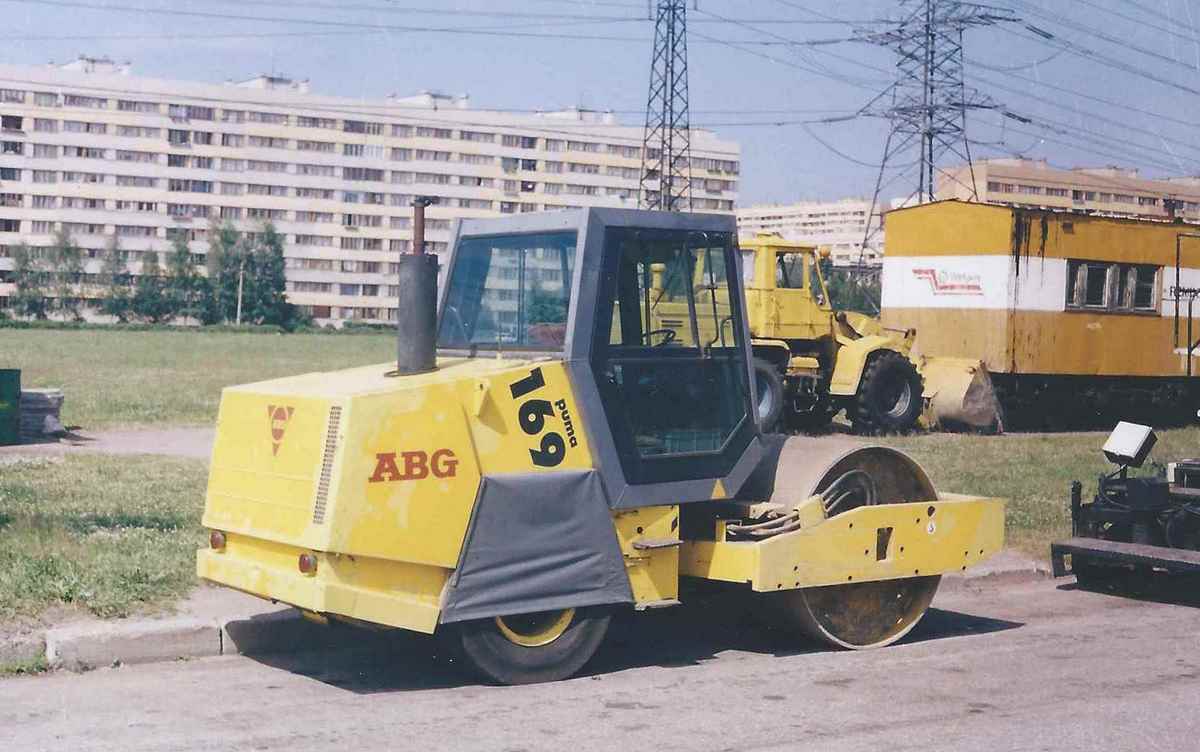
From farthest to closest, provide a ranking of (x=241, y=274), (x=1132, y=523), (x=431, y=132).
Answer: (x=431, y=132) → (x=241, y=274) → (x=1132, y=523)

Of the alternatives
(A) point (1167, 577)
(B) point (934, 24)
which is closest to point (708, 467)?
(A) point (1167, 577)

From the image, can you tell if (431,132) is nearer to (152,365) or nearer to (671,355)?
(152,365)

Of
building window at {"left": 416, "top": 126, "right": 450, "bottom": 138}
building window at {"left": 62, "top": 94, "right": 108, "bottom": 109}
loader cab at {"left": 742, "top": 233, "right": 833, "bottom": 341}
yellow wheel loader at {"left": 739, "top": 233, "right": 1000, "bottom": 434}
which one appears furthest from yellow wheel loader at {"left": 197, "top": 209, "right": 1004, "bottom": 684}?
building window at {"left": 62, "top": 94, "right": 108, "bottom": 109}

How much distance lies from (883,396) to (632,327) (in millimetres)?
17133

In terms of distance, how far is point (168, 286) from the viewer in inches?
4405

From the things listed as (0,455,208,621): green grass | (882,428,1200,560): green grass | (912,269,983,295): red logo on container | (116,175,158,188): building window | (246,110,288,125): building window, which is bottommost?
(882,428,1200,560): green grass

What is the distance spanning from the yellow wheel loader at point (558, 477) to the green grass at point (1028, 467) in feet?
13.6

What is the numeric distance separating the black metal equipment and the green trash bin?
43.3 feet

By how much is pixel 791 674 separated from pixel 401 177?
4807 inches

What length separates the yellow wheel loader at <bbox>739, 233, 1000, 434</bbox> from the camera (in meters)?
23.4

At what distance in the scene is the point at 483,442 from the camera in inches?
299

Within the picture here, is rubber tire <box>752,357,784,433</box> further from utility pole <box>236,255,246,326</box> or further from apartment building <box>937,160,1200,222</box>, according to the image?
apartment building <box>937,160,1200,222</box>

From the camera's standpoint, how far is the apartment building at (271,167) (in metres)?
120

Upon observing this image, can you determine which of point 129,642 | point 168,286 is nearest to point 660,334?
point 129,642
